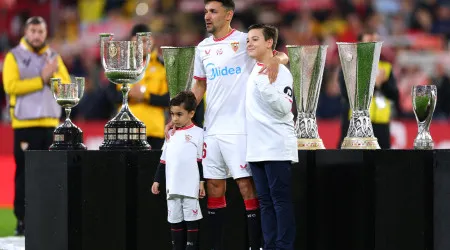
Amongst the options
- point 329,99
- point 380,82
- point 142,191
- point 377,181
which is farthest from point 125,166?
point 329,99

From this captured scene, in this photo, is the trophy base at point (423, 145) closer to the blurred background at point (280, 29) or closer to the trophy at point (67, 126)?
the trophy at point (67, 126)

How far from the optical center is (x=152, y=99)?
9344 mm

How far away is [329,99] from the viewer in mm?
15734

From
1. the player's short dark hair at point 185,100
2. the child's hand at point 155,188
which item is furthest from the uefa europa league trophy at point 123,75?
the player's short dark hair at point 185,100

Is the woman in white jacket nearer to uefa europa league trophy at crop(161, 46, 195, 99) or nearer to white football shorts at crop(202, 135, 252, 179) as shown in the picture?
white football shorts at crop(202, 135, 252, 179)

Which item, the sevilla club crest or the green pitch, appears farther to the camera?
the green pitch

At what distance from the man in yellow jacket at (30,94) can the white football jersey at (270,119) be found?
3.20 metres

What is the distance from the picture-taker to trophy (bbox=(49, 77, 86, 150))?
780 centimetres

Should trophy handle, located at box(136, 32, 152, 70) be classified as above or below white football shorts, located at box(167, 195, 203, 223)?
above

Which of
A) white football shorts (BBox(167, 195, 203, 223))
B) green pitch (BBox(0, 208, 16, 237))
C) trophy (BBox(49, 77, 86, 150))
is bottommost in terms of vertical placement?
green pitch (BBox(0, 208, 16, 237))

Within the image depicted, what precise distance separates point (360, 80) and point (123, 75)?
1665 mm

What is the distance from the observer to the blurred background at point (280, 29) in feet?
52.6

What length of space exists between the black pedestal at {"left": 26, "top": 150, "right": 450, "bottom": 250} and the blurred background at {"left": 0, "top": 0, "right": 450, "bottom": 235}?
296 inches

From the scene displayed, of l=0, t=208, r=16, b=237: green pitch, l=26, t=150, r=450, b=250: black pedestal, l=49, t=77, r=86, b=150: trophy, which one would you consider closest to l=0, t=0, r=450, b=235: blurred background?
l=0, t=208, r=16, b=237: green pitch
